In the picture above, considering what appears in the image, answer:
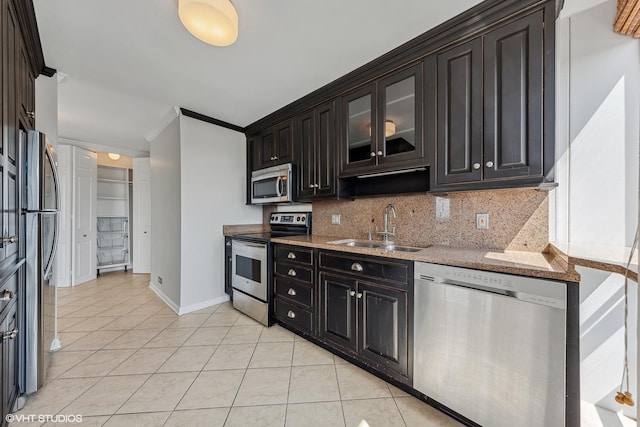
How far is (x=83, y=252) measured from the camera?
13.9 feet

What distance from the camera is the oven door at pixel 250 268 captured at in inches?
101

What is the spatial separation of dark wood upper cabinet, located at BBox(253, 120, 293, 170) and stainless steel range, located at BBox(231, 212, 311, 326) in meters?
0.70

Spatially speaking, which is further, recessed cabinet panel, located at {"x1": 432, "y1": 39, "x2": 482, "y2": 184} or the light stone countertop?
recessed cabinet panel, located at {"x1": 432, "y1": 39, "x2": 482, "y2": 184}

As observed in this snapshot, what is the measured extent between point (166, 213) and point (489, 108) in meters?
3.59

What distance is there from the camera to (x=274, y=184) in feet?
9.55

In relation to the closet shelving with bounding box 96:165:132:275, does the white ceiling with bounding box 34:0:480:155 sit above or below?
above

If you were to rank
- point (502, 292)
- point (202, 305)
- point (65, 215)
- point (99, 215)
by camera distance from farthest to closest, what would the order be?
point (99, 215), point (65, 215), point (202, 305), point (502, 292)

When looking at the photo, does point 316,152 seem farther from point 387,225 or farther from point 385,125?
point 387,225

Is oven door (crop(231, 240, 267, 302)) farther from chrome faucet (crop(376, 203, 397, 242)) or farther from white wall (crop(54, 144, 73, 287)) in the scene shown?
white wall (crop(54, 144, 73, 287))

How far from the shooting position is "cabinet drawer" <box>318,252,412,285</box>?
158cm

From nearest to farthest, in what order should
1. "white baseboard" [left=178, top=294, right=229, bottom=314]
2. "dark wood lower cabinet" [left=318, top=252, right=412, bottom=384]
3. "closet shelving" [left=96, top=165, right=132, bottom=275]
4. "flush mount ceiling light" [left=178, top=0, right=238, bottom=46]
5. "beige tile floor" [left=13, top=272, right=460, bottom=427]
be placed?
1. "flush mount ceiling light" [left=178, top=0, right=238, bottom=46]
2. "beige tile floor" [left=13, top=272, right=460, bottom=427]
3. "dark wood lower cabinet" [left=318, top=252, right=412, bottom=384]
4. "white baseboard" [left=178, top=294, right=229, bottom=314]
5. "closet shelving" [left=96, top=165, right=132, bottom=275]

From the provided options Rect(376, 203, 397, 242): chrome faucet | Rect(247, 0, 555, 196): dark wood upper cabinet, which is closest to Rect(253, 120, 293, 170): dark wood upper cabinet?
Rect(247, 0, 555, 196): dark wood upper cabinet

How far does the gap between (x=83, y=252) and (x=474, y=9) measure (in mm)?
6031

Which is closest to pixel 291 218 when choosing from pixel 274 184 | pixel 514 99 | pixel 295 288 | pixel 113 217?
pixel 274 184
